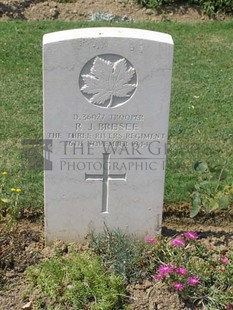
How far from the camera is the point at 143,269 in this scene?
4.59 meters

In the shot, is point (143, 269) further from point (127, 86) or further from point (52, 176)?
point (127, 86)

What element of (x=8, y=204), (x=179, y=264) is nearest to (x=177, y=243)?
(x=179, y=264)

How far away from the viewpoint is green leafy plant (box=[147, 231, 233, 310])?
4.35 meters

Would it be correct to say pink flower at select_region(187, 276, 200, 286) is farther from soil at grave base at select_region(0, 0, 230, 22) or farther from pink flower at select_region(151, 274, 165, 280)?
soil at grave base at select_region(0, 0, 230, 22)

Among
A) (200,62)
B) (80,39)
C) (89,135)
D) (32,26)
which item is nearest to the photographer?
(80,39)

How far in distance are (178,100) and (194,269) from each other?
3.36 meters

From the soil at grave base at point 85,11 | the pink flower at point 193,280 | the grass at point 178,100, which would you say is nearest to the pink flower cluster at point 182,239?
the pink flower at point 193,280

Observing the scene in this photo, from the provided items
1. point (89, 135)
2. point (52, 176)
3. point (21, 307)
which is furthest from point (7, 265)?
point (89, 135)

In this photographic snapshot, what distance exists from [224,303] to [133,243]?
30.9 inches

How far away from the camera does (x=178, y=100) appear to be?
297 inches

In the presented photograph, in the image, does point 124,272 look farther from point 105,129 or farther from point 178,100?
point 178,100

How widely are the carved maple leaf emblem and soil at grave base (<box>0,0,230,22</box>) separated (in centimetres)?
615

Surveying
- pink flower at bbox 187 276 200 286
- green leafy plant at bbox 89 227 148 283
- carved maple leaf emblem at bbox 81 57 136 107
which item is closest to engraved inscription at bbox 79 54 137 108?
carved maple leaf emblem at bbox 81 57 136 107

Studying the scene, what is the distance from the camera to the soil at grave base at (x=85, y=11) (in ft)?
33.9
